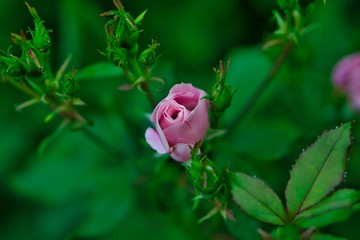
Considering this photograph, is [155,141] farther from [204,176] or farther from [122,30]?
[122,30]

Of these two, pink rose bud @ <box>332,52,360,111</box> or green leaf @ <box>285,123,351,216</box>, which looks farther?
pink rose bud @ <box>332,52,360,111</box>

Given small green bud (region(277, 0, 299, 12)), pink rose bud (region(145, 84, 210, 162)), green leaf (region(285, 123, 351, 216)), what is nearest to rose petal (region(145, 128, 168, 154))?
pink rose bud (region(145, 84, 210, 162))

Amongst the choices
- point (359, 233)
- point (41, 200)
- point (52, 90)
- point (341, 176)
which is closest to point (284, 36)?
point (341, 176)

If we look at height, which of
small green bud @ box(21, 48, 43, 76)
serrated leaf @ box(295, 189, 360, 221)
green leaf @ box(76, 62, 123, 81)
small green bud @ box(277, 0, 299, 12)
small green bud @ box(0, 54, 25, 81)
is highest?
small green bud @ box(277, 0, 299, 12)

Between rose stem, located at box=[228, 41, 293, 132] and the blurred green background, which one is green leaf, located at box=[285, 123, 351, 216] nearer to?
the blurred green background

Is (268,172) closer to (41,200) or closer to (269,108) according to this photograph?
(269,108)
